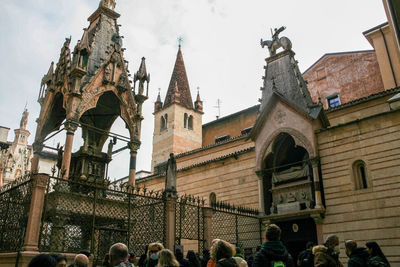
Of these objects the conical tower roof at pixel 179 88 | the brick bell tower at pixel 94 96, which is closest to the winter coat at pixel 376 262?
A: the brick bell tower at pixel 94 96

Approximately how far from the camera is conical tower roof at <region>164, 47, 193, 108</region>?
4453 cm

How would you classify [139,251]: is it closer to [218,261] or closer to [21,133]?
[218,261]

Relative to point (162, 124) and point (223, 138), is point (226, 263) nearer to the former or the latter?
point (223, 138)

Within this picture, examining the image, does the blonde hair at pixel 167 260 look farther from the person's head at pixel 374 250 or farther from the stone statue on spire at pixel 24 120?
the stone statue on spire at pixel 24 120

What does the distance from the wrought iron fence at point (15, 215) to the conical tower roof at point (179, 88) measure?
1325 inches

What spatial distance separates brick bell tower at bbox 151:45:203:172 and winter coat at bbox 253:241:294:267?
3567 centimetres

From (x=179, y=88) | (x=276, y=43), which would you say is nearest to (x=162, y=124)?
(x=179, y=88)

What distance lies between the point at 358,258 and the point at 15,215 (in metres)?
9.09

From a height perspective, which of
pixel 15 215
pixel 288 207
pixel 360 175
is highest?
pixel 360 175

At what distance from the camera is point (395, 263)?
43.2 ft

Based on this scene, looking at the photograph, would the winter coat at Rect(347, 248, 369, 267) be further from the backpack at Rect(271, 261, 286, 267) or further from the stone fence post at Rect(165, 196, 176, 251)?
the stone fence post at Rect(165, 196, 176, 251)

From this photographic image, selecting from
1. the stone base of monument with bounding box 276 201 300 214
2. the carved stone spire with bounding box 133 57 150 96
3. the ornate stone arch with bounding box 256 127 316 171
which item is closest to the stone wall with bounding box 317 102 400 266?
the ornate stone arch with bounding box 256 127 316 171

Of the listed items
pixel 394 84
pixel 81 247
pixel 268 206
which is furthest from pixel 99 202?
pixel 394 84

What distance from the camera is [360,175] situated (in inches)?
600
